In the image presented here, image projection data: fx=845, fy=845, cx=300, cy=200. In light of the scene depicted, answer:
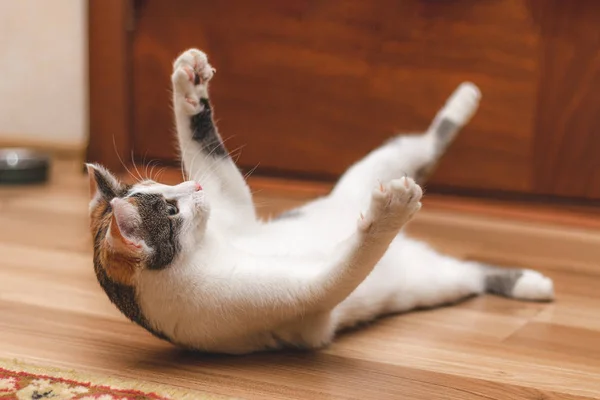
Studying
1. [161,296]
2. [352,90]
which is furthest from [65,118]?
[161,296]

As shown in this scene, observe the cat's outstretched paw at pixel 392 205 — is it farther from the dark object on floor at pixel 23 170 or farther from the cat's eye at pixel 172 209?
the dark object on floor at pixel 23 170

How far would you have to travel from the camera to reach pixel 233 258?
1.25 m

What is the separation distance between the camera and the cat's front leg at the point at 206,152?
1404mm

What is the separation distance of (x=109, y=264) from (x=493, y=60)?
1.53 metres

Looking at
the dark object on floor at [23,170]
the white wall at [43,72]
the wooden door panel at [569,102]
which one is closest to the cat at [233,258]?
the wooden door panel at [569,102]

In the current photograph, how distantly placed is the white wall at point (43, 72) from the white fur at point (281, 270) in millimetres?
1778

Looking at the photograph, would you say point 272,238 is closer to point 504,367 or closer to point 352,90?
point 504,367

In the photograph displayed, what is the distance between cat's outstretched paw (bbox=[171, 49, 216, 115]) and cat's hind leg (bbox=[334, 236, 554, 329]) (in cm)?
42

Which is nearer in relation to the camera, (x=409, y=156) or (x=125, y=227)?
(x=125, y=227)

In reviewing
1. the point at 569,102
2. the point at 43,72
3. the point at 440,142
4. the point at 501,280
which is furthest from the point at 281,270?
the point at 43,72

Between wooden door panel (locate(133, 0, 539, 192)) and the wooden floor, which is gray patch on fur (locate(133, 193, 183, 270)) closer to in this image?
the wooden floor

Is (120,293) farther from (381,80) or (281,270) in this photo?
(381,80)

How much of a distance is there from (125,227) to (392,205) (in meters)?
0.35

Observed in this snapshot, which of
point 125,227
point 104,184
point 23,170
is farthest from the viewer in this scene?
point 23,170
